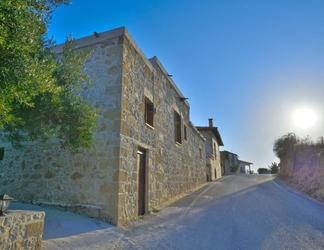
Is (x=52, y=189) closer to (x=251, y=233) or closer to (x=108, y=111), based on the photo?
(x=108, y=111)

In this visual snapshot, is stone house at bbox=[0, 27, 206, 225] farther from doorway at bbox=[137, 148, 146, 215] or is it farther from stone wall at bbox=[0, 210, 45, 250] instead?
stone wall at bbox=[0, 210, 45, 250]

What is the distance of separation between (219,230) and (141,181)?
2979mm

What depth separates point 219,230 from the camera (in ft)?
19.3

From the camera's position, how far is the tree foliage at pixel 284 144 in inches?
757

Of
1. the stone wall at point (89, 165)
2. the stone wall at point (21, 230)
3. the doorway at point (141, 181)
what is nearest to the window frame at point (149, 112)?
the doorway at point (141, 181)

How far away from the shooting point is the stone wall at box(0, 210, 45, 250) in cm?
307

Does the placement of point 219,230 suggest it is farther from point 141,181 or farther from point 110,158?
point 110,158

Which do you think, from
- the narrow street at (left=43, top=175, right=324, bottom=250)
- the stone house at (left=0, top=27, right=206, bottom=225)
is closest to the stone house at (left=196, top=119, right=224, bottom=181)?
the narrow street at (left=43, top=175, right=324, bottom=250)

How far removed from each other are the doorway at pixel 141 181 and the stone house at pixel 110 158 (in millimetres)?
30

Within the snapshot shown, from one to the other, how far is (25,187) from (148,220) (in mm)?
3506

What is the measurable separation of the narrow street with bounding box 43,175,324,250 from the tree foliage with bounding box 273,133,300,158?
456 inches

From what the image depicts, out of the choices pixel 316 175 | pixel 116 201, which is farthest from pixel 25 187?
pixel 316 175

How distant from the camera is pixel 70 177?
6480 mm

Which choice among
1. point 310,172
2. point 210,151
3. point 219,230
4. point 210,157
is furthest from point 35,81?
point 210,151
